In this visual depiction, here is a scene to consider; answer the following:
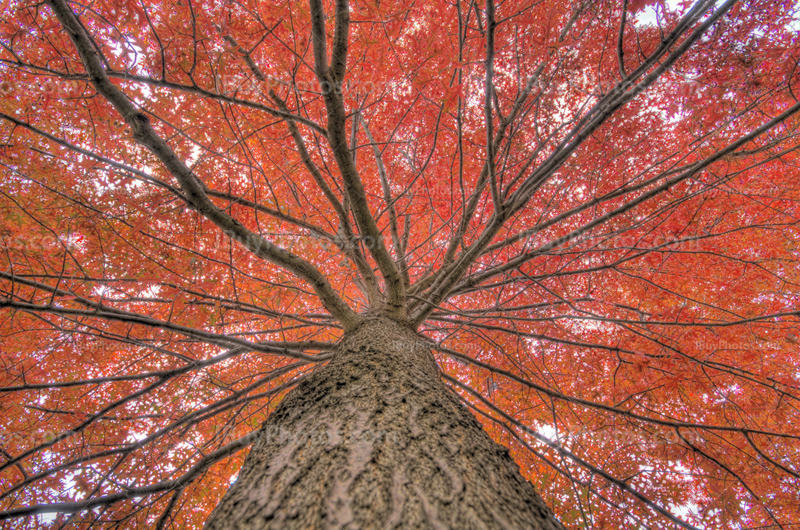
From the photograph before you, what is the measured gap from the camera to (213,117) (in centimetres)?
274

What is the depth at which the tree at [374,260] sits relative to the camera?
4.49 ft

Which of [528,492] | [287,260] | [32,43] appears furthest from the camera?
[32,43]

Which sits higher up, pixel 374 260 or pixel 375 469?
pixel 374 260

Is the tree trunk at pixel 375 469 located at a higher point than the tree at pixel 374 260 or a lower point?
lower

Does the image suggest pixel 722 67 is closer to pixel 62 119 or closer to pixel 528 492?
pixel 528 492

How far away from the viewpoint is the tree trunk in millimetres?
755

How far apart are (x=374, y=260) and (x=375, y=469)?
1975 mm

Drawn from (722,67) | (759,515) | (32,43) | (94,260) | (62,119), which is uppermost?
(32,43)

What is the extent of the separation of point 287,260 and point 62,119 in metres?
2.78

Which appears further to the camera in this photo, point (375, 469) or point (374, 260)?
point (374, 260)

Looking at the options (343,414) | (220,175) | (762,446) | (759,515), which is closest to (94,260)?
(220,175)

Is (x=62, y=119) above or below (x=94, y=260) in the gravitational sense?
above

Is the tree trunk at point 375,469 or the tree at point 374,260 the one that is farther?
the tree at point 374,260

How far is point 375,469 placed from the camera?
89 centimetres
